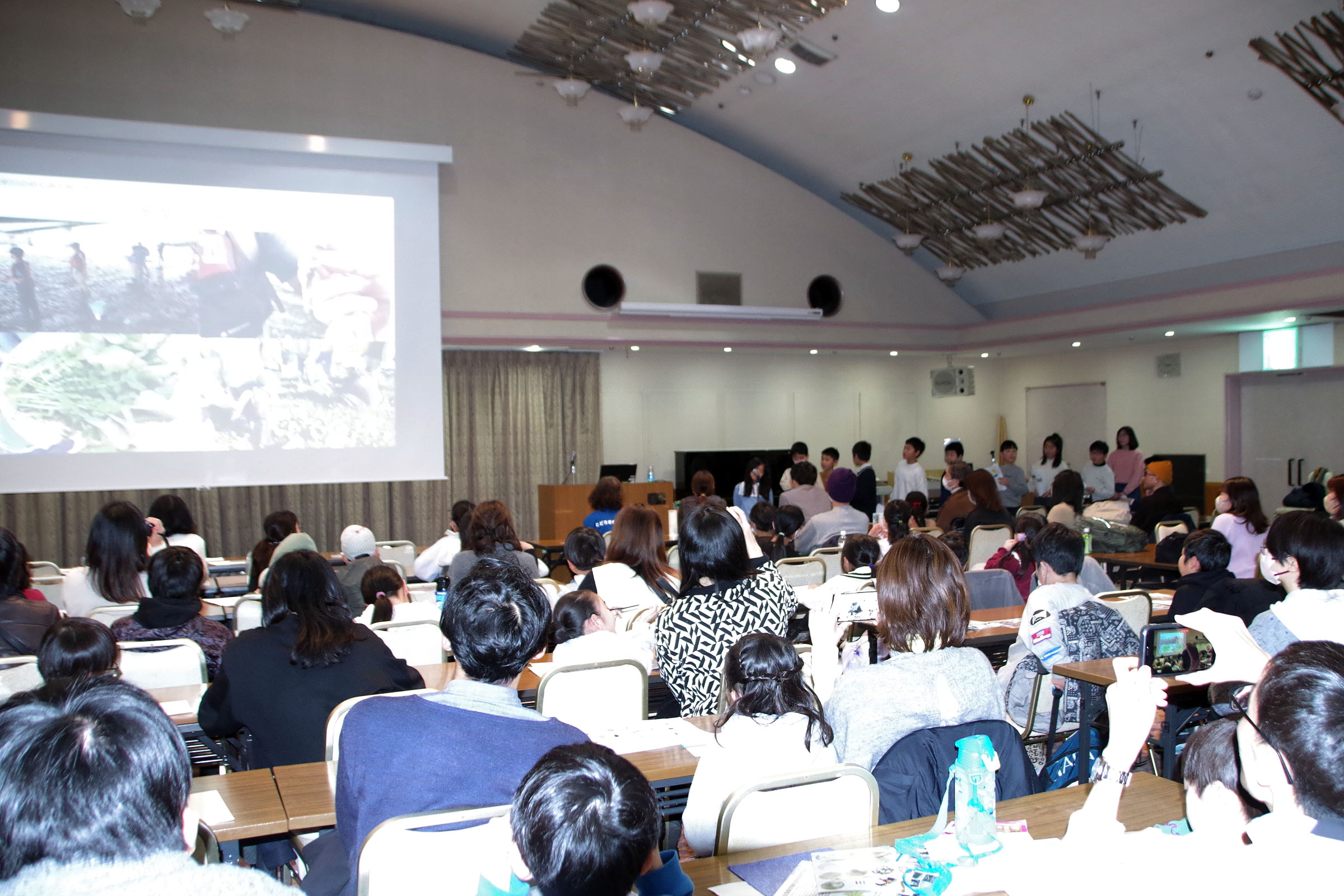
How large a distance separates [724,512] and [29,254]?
6.15 meters

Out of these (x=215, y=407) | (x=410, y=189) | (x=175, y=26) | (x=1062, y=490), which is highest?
(x=175, y=26)

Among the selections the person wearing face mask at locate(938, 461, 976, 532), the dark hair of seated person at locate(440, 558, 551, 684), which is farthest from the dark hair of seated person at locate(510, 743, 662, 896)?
the person wearing face mask at locate(938, 461, 976, 532)

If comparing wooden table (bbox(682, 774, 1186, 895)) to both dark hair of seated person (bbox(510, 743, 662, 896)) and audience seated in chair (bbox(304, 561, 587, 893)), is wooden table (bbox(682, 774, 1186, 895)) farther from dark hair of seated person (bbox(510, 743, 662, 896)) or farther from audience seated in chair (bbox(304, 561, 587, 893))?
dark hair of seated person (bbox(510, 743, 662, 896))

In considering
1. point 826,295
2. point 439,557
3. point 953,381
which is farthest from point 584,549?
point 953,381

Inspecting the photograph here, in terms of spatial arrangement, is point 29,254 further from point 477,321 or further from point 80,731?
point 80,731

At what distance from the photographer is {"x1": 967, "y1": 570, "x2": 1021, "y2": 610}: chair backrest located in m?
5.12

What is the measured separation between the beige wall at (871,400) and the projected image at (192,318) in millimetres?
4583

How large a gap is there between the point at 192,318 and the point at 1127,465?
32.6 ft

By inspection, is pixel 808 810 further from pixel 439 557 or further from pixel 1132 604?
pixel 439 557

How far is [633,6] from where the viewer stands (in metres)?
7.14

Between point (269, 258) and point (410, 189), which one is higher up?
point (410, 189)

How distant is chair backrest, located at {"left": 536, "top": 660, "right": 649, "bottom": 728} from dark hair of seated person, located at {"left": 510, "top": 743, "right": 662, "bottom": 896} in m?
1.85

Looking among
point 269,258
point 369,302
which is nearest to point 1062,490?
point 369,302

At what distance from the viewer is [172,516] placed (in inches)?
241
